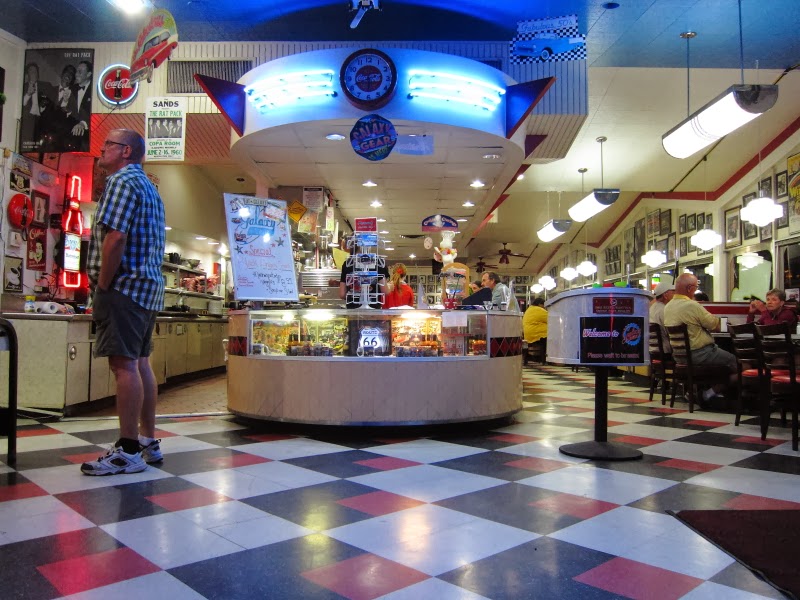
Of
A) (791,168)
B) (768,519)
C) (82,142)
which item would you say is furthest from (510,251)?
(768,519)

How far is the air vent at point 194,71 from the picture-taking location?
6582 mm

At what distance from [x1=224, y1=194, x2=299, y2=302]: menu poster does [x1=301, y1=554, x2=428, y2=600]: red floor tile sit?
3.14 m

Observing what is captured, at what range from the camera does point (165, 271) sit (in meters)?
9.66

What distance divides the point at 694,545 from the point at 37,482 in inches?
114

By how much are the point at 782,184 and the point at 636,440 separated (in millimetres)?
7145

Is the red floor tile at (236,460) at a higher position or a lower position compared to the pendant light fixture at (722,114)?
lower

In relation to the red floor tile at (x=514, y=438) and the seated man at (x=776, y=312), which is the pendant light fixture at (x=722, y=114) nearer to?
the seated man at (x=776, y=312)

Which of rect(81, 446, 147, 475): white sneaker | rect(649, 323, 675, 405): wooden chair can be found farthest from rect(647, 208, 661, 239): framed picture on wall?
rect(81, 446, 147, 475): white sneaker

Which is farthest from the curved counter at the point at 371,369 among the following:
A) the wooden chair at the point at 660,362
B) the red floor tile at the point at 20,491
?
the wooden chair at the point at 660,362

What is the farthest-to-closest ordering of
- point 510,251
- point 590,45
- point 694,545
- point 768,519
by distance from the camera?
point 510,251 → point 590,45 → point 768,519 → point 694,545

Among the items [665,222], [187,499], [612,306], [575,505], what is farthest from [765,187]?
[187,499]

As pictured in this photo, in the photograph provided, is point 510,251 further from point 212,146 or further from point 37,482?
point 37,482

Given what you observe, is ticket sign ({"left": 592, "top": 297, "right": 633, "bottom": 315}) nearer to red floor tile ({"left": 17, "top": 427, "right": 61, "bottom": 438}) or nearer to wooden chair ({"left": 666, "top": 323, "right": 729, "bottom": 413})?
wooden chair ({"left": 666, "top": 323, "right": 729, "bottom": 413})

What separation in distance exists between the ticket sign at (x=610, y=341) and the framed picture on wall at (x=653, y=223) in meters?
11.5
